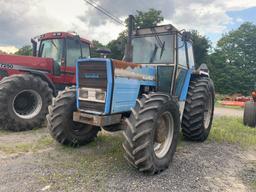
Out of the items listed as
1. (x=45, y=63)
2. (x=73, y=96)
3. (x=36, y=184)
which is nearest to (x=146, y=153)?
(x=36, y=184)

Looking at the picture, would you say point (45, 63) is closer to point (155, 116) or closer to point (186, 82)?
point (186, 82)

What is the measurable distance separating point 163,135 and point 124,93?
37.4 inches

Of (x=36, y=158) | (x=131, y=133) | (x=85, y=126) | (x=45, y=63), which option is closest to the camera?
(x=131, y=133)

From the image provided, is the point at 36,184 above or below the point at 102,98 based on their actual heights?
below

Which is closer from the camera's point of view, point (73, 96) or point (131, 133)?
point (131, 133)

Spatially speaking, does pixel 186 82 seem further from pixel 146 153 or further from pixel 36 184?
pixel 36 184

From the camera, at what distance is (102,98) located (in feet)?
14.7

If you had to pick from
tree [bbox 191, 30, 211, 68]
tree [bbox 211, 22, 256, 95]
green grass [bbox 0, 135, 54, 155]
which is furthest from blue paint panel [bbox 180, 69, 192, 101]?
tree [bbox 211, 22, 256, 95]

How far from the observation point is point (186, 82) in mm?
6156

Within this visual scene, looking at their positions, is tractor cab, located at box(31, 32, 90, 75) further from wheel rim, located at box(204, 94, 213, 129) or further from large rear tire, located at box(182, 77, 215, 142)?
wheel rim, located at box(204, 94, 213, 129)

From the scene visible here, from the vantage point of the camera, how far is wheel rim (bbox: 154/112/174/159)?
15.0 ft

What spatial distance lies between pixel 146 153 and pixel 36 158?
6.46 feet

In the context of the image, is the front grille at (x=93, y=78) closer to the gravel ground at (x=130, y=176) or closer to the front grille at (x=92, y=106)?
the front grille at (x=92, y=106)

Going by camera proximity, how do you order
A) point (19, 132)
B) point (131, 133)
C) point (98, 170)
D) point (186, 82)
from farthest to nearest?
point (19, 132), point (186, 82), point (98, 170), point (131, 133)
